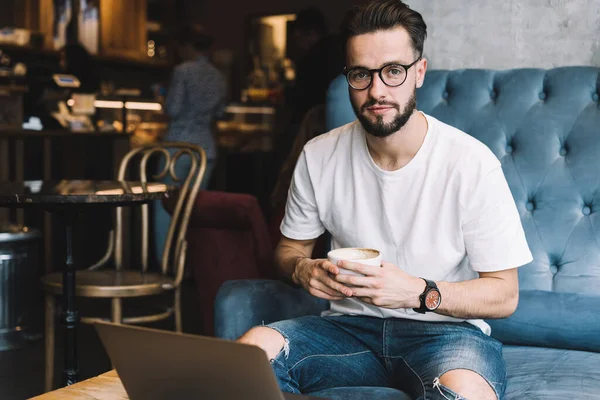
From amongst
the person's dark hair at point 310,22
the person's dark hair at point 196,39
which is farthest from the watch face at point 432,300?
the person's dark hair at point 196,39

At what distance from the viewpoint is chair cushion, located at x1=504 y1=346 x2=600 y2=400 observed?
176 cm

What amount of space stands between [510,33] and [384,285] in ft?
4.96

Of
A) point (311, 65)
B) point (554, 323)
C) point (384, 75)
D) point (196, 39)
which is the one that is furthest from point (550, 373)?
point (196, 39)

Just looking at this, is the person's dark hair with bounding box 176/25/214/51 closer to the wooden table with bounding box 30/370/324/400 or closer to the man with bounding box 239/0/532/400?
the man with bounding box 239/0/532/400

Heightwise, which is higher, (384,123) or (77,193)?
(384,123)

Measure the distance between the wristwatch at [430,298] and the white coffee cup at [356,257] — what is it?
0.59 ft

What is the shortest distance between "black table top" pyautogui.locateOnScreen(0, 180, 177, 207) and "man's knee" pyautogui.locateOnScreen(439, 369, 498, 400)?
130cm

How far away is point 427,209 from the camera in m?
1.86

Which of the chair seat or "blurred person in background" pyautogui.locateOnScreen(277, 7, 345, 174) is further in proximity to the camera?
"blurred person in background" pyautogui.locateOnScreen(277, 7, 345, 174)

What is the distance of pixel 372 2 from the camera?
1.95 m

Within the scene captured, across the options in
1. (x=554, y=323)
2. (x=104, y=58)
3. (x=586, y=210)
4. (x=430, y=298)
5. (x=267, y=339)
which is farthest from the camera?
(x=104, y=58)

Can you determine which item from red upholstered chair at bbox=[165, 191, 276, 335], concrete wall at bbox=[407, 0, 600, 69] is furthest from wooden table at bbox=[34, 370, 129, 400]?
concrete wall at bbox=[407, 0, 600, 69]

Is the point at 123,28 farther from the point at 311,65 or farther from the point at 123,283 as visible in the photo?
the point at 123,283

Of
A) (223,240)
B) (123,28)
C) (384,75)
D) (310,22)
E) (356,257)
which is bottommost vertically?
(223,240)
